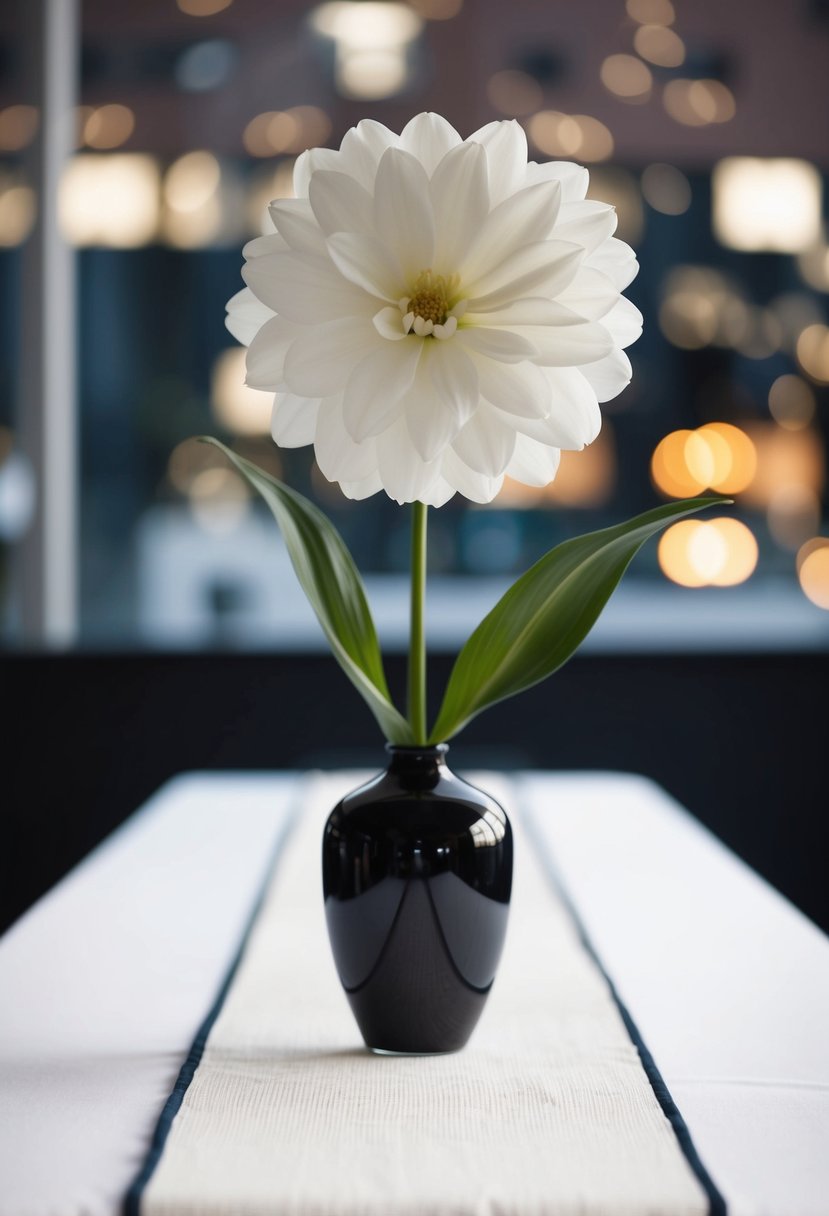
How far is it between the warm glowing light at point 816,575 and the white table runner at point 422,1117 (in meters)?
2.15

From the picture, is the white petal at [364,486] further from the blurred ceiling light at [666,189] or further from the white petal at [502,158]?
the blurred ceiling light at [666,189]

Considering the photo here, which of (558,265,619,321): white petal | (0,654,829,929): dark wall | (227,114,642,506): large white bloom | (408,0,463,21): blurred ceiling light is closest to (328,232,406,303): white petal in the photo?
(227,114,642,506): large white bloom

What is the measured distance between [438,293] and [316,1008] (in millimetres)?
526

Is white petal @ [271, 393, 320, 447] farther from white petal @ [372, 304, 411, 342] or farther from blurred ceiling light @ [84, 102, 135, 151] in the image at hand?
blurred ceiling light @ [84, 102, 135, 151]

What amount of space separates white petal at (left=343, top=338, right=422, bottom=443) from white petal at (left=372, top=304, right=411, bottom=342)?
0.01 metres

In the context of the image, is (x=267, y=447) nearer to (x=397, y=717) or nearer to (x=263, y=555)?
(x=263, y=555)

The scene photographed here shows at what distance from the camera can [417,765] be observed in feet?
2.83

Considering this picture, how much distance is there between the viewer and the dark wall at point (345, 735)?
2754 mm

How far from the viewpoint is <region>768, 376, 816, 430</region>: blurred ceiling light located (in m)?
3.05

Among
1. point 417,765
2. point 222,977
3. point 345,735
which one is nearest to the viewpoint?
point 417,765

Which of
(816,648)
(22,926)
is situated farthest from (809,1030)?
(816,648)

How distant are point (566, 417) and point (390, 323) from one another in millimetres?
123

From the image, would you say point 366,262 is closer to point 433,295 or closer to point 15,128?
point 433,295

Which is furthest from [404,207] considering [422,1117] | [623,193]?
[623,193]
